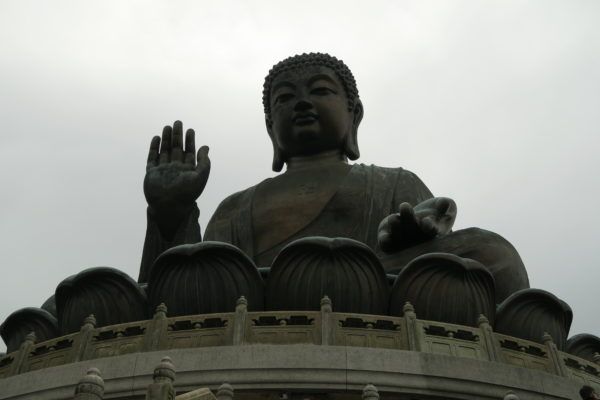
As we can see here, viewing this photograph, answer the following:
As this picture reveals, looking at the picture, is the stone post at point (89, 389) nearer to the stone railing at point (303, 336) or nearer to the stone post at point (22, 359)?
the stone railing at point (303, 336)

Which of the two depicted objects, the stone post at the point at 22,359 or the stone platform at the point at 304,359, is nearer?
the stone platform at the point at 304,359

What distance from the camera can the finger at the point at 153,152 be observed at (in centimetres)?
1057

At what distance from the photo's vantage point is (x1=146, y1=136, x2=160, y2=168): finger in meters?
10.6

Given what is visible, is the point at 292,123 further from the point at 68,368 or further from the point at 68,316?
the point at 68,368

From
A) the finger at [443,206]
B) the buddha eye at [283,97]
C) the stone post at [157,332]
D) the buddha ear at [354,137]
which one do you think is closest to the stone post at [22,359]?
the stone post at [157,332]

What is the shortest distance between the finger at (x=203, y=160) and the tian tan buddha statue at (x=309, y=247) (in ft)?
0.05

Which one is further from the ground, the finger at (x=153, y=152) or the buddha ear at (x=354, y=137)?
the buddha ear at (x=354, y=137)

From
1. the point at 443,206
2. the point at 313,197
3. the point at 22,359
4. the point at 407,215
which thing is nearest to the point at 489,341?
the point at 407,215

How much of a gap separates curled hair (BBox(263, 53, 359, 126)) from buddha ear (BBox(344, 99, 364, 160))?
0.55 ft

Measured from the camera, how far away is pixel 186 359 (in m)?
7.18

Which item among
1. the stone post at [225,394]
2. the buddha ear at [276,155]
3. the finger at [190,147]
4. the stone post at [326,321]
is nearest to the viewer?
the stone post at [225,394]

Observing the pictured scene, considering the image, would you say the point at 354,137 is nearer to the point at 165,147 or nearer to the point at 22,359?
the point at 165,147

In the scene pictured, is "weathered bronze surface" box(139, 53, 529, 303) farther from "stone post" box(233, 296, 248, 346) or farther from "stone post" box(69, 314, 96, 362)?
"stone post" box(69, 314, 96, 362)

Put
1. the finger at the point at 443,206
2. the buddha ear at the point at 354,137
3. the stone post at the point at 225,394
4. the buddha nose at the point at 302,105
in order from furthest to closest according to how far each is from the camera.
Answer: the buddha ear at the point at 354,137, the buddha nose at the point at 302,105, the finger at the point at 443,206, the stone post at the point at 225,394
